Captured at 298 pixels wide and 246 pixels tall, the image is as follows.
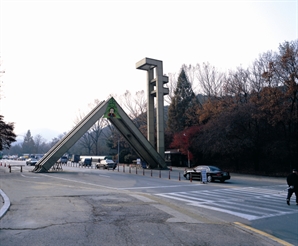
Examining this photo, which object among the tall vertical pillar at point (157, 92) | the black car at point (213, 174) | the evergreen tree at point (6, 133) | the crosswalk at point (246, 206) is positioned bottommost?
the crosswalk at point (246, 206)

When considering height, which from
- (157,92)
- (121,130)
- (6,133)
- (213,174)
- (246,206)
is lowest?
(246,206)

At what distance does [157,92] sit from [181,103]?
15.9 meters

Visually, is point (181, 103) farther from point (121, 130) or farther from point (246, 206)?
point (246, 206)

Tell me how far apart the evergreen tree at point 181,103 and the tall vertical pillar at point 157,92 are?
38.8ft

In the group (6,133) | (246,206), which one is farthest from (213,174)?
(6,133)

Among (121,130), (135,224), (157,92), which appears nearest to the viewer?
(135,224)

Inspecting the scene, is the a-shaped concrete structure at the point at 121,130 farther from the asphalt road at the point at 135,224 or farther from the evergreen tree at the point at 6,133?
the asphalt road at the point at 135,224

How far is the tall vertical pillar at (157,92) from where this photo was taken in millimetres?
48625

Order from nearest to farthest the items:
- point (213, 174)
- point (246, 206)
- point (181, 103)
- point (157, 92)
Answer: point (246, 206)
point (213, 174)
point (157, 92)
point (181, 103)

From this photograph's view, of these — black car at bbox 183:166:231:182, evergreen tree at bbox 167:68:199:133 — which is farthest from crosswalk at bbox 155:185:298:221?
evergreen tree at bbox 167:68:199:133

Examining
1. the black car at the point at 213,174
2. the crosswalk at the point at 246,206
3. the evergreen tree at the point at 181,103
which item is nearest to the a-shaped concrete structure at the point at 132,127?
the evergreen tree at the point at 181,103

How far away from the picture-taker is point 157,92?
4859 cm

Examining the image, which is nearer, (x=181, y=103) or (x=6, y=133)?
(x=6, y=133)

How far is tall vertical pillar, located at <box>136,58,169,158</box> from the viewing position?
160ft
